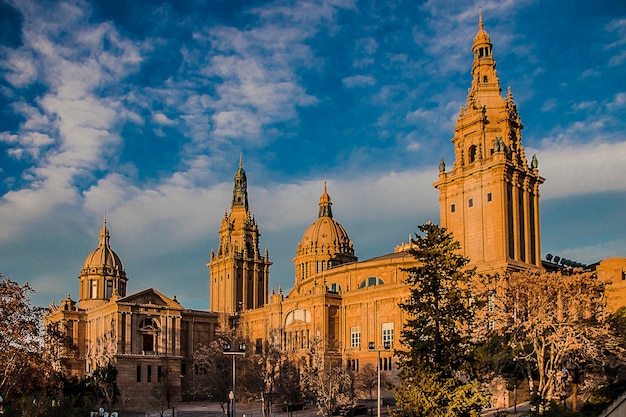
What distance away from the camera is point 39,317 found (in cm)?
5519

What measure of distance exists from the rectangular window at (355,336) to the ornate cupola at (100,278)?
164 feet

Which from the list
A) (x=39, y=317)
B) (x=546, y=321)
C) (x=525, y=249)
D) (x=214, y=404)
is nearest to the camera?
(x=546, y=321)

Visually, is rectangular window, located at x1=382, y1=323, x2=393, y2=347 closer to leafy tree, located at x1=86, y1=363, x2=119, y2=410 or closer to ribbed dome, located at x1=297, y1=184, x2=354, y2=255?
leafy tree, located at x1=86, y1=363, x2=119, y2=410

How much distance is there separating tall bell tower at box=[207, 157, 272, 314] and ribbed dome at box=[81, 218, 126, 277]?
16.4m

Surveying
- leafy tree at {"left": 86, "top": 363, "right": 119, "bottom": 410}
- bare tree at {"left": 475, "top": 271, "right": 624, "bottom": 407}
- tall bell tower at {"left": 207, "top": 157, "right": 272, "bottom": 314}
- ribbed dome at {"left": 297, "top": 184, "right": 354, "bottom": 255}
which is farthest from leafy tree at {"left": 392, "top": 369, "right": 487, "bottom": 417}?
ribbed dome at {"left": 297, "top": 184, "right": 354, "bottom": 255}

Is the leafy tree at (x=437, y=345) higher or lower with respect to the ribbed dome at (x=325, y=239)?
lower

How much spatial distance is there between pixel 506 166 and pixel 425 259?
1420 inches

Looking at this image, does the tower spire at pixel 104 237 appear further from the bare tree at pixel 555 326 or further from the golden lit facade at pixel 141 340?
the bare tree at pixel 555 326

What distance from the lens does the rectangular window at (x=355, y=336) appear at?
9506 cm

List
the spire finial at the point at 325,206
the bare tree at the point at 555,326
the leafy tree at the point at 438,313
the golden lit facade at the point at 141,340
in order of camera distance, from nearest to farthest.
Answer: the leafy tree at the point at 438,313, the bare tree at the point at 555,326, the golden lit facade at the point at 141,340, the spire finial at the point at 325,206

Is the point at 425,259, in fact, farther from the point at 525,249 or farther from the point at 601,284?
the point at 525,249

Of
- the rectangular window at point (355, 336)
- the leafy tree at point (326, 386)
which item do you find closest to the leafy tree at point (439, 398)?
the leafy tree at point (326, 386)

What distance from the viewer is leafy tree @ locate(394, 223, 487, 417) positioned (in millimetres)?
41906

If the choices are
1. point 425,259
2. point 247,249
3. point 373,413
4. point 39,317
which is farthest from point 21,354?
point 247,249
